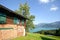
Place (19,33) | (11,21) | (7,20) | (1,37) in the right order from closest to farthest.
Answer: (1,37)
(7,20)
(11,21)
(19,33)

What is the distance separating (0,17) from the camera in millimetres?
21344

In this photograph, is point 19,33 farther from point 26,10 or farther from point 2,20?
point 26,10

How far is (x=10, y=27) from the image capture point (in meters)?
23.8

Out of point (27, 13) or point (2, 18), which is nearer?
point (2, 18)

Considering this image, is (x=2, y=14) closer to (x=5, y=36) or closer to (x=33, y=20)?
(x=5, y=36)

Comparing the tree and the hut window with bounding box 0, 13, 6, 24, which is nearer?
the hut window with bounding box 0, 13, 6, 24

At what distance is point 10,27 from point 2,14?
344 cm

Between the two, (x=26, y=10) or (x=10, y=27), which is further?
(x=26, y=10)

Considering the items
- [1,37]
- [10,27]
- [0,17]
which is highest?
[0,17]

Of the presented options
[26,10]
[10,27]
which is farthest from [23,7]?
[10,27]

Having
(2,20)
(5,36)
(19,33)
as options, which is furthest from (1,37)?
(19,33)

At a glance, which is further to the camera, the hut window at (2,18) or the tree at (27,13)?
the tree at (27,13)

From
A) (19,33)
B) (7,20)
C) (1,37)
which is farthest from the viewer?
(19,33)

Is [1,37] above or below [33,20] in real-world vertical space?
below
